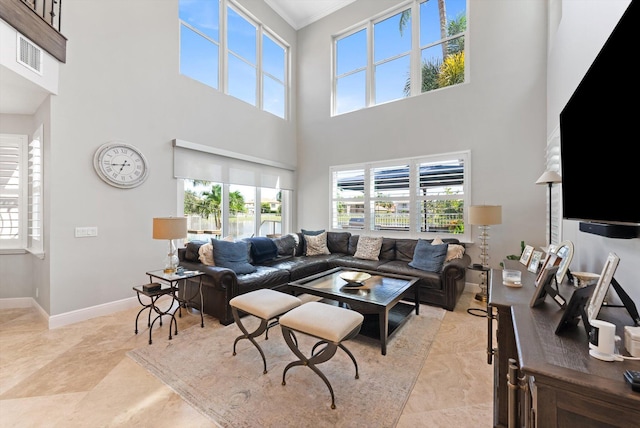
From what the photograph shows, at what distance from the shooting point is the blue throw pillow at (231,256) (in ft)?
11.7

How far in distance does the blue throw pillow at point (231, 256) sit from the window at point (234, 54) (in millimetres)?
2924

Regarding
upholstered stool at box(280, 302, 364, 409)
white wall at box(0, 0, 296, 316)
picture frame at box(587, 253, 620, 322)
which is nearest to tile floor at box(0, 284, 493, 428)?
upholstered stool at box(280, 302, 364, 409)

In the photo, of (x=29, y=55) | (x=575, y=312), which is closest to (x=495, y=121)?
(x=575, y=312)

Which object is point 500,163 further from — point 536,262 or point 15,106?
point 15,106

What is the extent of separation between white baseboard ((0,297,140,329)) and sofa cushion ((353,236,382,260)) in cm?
352

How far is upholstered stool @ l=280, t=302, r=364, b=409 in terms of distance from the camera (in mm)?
1862

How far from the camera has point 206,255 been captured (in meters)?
3.57

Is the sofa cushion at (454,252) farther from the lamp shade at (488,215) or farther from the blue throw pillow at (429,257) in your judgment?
the lamp shade at (488,215)

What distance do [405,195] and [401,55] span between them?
2.74 m

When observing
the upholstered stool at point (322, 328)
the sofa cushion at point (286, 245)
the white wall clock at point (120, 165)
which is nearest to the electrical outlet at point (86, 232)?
the white wall clock at point (120, 165)

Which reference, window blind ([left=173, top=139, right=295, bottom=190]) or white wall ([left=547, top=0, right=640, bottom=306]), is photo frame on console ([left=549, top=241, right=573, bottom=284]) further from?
window blind ([left=173, top=139, right=295, bottom=190])

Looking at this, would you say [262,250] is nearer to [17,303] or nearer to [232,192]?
[232,192]

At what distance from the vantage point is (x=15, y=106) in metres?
3.36

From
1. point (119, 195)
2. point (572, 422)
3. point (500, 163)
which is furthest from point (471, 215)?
point (119, 195)
